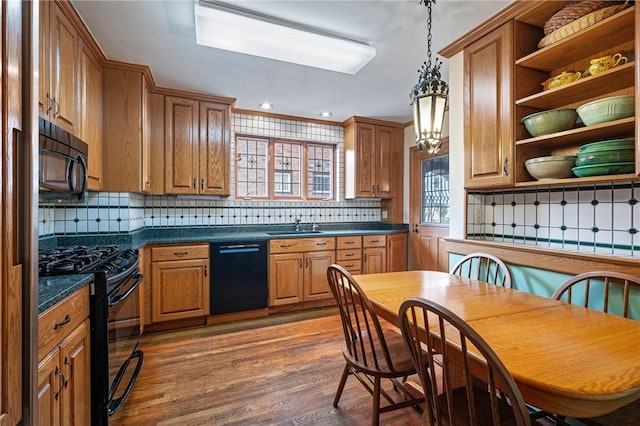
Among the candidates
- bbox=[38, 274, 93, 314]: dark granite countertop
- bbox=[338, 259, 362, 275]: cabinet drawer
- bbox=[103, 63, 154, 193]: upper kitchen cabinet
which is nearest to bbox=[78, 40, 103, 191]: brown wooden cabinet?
bbox=[103, 63, 154, 193]: upper kitchen cabinet

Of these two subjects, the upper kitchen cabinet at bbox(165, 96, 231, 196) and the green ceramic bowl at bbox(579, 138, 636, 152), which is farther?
the upper kitchen cabinet at bbox(165, 96, 231, 196)

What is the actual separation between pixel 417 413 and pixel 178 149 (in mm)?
3095

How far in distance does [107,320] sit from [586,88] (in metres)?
2.87

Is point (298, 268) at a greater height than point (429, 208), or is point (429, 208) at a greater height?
point (429, 208)

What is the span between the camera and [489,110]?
2.14m

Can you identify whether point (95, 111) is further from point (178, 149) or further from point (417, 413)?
point (417, 413)

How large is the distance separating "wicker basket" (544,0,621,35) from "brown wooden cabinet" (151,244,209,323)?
3.22 metres

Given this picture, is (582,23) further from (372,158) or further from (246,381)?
(246,381)

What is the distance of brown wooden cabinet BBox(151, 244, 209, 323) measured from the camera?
9.47ft

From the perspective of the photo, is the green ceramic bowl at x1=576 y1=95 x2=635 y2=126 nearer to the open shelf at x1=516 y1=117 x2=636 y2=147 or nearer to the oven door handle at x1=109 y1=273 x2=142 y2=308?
the open shelf at x1=516 y1=117 x2=636 y2=147

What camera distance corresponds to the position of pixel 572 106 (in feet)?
6.34

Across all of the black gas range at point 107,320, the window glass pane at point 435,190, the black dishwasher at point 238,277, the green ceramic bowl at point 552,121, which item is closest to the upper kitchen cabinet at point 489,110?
the green ceramic bowl at point 552,121

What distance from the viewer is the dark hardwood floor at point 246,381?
5.74ft

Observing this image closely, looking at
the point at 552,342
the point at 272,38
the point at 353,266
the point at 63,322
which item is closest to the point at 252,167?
the point at 353,266
